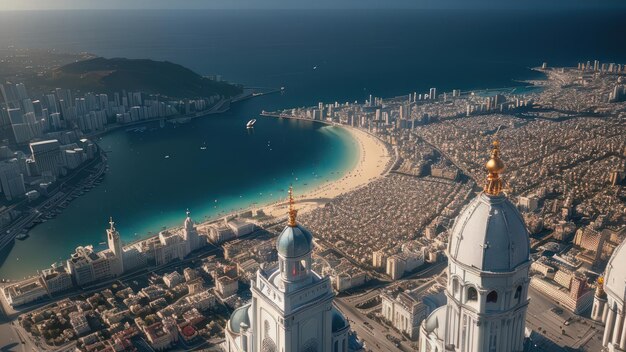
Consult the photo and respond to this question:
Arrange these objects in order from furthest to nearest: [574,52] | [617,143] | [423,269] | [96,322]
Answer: [574,52], [617,143], [423,269], [96,322]

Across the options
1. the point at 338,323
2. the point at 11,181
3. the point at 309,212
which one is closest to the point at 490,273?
the point at 338,323

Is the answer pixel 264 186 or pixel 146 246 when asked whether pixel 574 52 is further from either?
pixel 146 246

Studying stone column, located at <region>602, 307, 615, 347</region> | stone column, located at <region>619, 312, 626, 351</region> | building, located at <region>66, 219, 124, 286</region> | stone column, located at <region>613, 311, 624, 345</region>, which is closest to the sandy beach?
building, located at <region>66, 219, 124, 286</region>

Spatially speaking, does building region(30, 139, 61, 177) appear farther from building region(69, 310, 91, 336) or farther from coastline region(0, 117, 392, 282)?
building region(69, 310, 91, 336)

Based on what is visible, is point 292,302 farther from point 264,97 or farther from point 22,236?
point 264,97

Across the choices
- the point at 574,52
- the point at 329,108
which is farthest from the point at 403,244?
the point at 574,52

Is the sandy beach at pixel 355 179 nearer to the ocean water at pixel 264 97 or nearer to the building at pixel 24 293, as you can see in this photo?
the ocean water at pixel 264 97

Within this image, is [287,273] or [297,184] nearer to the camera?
[287,273]
